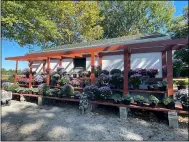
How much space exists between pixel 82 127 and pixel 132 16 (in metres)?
22.5

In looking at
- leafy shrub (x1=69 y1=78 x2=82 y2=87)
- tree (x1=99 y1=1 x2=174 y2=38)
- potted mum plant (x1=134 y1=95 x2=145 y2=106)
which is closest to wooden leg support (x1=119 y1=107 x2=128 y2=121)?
potted mum plant (x1=134 y1=95 x2=145 y2=106)

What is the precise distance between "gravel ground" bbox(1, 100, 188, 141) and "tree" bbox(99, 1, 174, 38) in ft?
65.0

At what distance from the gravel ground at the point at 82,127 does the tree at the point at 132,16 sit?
65.0ft

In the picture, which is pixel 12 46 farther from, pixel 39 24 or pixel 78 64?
pixel 78 64

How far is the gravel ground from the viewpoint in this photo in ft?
13.6

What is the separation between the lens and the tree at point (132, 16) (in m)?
23.5

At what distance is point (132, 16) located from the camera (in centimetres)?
2414

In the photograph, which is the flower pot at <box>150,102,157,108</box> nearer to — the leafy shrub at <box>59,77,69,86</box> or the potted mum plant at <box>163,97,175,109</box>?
the potted mum plant at <box>163,97,175,109</box>

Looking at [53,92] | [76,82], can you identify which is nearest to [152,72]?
[76,82]

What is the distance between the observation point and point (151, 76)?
275 inches

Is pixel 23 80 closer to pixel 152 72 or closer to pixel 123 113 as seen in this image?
pixel 123 113

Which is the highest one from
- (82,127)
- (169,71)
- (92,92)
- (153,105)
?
(169,71)

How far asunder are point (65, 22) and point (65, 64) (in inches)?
419

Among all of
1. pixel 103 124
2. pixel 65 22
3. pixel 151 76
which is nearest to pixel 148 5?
pixel 65 22
